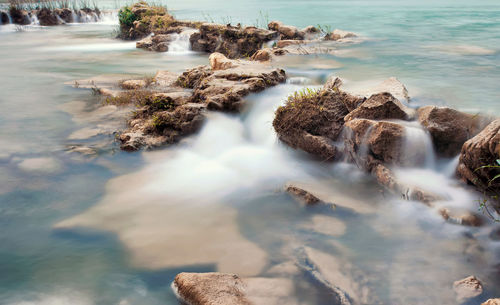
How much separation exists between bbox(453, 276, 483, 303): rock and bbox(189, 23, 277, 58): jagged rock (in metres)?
11.2

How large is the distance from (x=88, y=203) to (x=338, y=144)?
12.2 feet

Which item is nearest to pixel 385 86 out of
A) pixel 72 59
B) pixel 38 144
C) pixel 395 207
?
pixel 395 207

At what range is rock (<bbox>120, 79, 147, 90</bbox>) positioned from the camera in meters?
9.23

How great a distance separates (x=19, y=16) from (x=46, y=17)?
1595mm

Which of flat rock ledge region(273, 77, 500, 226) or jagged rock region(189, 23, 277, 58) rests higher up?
jagged rock region(189, 23, 277, 58)

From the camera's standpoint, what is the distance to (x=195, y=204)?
492 centimetres

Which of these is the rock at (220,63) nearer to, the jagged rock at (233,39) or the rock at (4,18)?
the jagged rock at (233,39)

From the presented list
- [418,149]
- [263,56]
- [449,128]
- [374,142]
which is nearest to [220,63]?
[263,56]

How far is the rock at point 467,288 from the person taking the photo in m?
3.25

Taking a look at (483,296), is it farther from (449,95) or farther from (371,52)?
(371,52)

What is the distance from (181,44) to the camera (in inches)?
613

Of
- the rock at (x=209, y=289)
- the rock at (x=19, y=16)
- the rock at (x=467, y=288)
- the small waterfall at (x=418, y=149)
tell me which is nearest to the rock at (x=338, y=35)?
the small waterfall at (x=418, y=149)

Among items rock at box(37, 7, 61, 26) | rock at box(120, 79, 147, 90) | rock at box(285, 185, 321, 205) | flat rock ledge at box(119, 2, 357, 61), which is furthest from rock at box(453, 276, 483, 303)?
rock at box(37, 7, 61, 26)

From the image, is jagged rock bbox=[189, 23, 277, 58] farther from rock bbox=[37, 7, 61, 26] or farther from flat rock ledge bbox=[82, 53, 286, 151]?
rock bbox=[37, 7, 61, 26]
